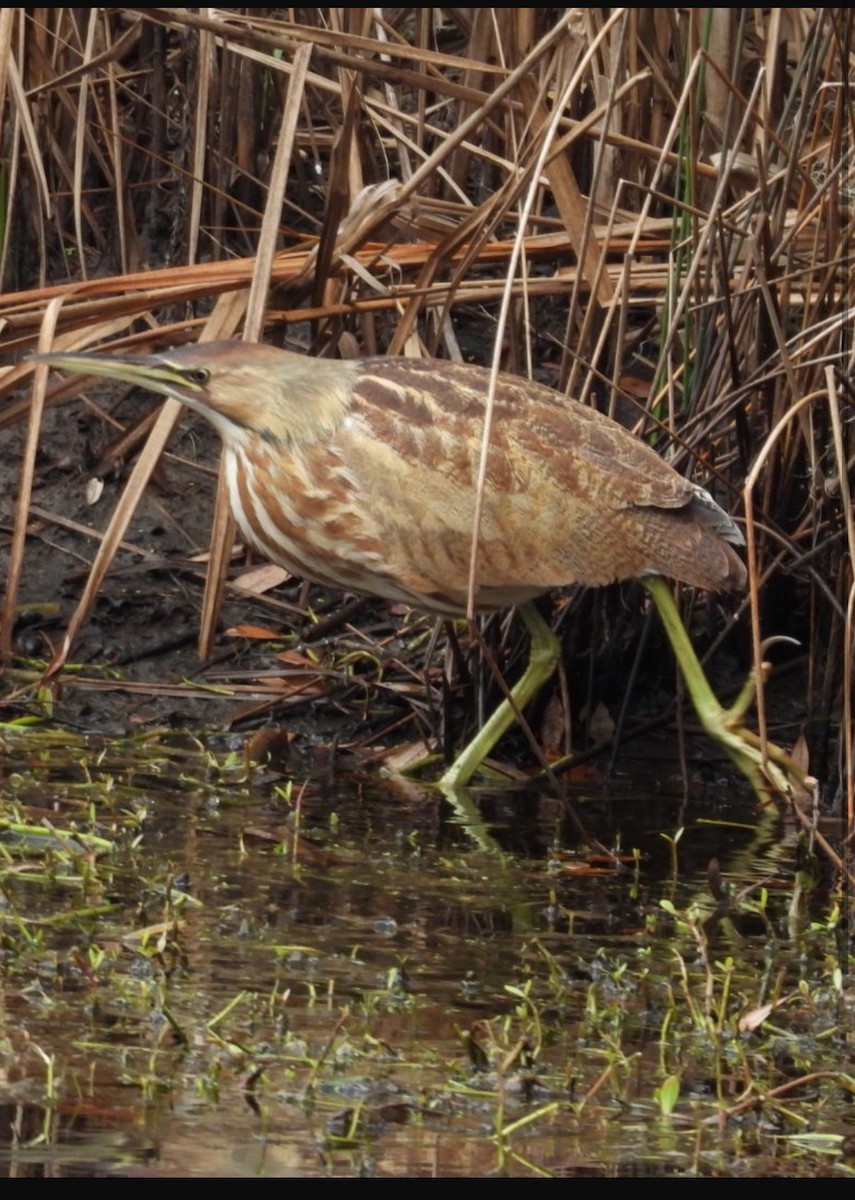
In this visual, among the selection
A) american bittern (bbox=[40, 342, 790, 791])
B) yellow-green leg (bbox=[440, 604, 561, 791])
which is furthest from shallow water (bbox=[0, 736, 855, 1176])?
american bittern (bbox=[40, 342, 790, 791])

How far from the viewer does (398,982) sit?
269 centimetres

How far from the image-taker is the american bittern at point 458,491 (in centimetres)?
381

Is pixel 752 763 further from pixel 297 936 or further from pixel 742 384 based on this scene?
pixel 297 936

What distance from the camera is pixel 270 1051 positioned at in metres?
2.41

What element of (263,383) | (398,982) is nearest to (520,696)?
(263,383)

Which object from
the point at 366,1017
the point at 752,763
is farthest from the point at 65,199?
the point at 366,1017

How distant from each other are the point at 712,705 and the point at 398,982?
1.40 m

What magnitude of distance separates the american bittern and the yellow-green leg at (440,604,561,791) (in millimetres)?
17

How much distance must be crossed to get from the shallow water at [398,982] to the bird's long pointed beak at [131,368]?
74cm

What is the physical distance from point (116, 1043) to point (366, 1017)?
33 cm

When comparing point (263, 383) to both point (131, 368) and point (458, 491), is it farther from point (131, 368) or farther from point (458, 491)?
point (458, 491)

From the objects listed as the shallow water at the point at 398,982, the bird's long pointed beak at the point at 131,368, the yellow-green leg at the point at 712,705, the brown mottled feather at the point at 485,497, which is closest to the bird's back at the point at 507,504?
the brown mottled feather at the point at 485,497

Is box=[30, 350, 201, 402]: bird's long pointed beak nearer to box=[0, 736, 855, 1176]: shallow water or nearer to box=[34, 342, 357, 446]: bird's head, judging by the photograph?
box=[34, 342, 357, 446]: bird's head

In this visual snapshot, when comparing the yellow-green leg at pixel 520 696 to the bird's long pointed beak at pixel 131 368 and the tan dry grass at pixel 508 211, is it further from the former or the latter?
the bird's long pointed beak at pixel 131 368
